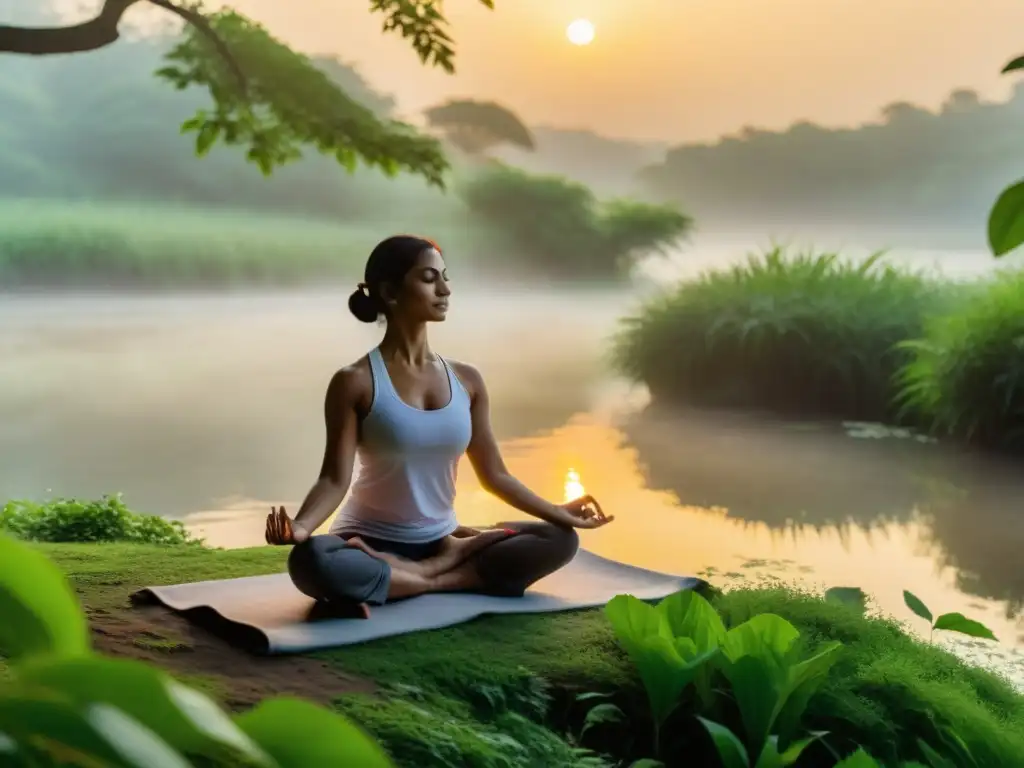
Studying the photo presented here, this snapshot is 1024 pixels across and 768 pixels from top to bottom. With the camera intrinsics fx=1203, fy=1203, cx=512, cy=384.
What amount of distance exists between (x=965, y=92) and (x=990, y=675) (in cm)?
242

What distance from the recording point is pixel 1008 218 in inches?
16.9

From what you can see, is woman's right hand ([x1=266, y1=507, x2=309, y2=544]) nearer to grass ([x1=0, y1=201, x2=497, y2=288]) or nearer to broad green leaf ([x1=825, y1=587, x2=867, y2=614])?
broad green leaf ([x1=825, y1=587, x2=867, y2=614])

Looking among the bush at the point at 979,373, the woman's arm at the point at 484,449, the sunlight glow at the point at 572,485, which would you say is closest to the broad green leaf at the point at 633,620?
the woman's arm at the point at 484,449

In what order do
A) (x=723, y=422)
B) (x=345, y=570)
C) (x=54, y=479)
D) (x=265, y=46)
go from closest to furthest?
(x=345, y=570) → (x=265, y=46) → (x=54, y=479) → (x=723, y=422)

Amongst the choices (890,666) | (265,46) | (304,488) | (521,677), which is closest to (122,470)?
(304,488)

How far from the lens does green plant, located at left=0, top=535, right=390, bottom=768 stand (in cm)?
14

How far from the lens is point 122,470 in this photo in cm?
365

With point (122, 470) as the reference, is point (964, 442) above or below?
above

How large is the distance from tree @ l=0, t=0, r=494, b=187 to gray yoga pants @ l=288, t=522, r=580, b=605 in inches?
38.1

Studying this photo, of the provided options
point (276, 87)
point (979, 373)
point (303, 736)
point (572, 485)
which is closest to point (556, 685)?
point (303, 736)

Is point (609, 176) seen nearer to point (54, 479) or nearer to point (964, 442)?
point (964, 442)

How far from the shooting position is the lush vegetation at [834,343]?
3695 millimetres

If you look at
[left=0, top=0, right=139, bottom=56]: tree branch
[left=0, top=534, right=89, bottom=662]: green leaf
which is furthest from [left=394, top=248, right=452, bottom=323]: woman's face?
[left=0, top=534, right=89, bottom=662]: green leaf

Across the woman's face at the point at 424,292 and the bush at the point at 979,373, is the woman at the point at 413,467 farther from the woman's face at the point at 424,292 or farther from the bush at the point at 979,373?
the bush at the point at 979,373
